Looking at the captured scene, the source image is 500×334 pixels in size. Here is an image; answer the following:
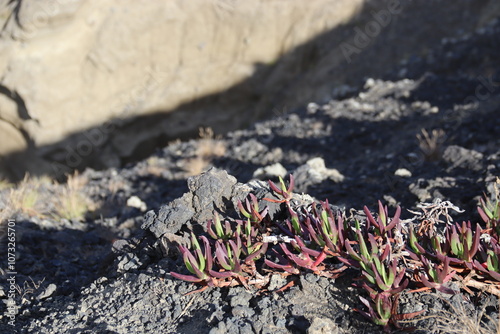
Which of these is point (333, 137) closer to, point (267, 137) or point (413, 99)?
point (267, 137)

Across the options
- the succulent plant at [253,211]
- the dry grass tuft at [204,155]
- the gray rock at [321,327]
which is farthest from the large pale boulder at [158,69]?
the gray rock at [321,327]

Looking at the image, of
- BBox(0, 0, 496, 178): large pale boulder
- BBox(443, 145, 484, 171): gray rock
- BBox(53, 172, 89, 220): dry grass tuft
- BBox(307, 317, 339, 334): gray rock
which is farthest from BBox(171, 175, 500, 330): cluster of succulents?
BBox(0, 0, 496, 178): large pale boulder

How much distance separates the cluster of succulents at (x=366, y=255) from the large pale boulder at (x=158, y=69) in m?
8.54

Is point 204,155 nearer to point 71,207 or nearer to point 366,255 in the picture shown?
point 71,207

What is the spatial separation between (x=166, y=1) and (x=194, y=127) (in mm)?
3197

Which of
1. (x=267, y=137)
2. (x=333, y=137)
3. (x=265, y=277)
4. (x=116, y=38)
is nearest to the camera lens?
(x=265, y=277)

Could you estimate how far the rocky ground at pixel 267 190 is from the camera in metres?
2.55

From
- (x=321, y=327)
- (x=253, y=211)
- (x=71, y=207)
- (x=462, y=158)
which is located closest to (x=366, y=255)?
(x=321, y=327)

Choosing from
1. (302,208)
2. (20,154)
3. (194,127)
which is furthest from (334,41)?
(302,208)

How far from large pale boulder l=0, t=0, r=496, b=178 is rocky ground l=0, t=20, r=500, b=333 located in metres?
2.74

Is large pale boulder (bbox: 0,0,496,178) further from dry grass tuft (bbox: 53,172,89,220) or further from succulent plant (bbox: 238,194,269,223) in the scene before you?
succulent plant (bbox: 238,194,269,223)

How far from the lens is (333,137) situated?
24.1ft

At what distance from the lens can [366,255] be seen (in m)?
2.52

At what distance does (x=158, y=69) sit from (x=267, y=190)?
32.4 feet
